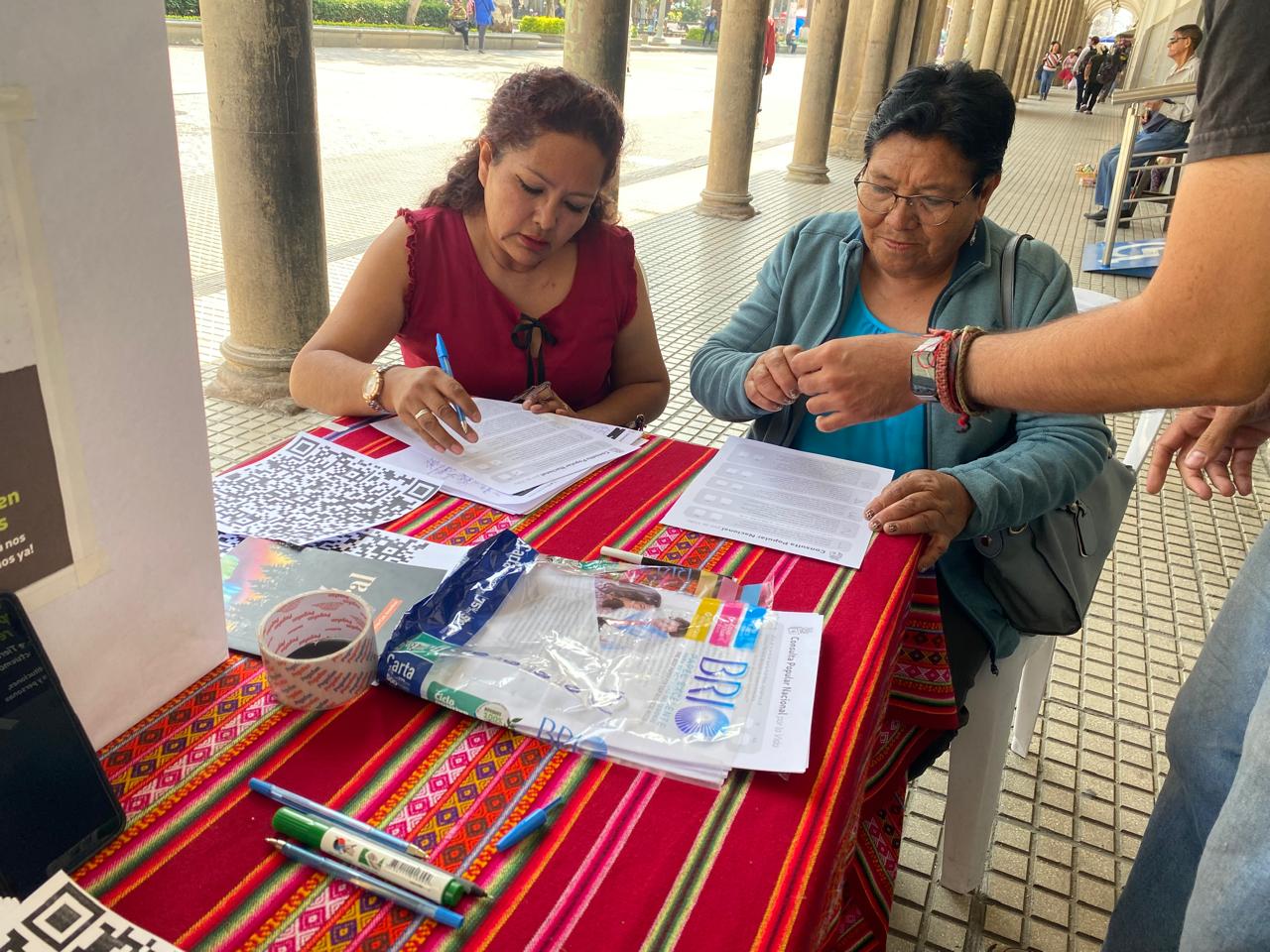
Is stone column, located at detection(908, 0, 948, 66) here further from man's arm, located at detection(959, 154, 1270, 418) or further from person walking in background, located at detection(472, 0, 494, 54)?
man's arm, located at detection(959, 154, 1270, 418)

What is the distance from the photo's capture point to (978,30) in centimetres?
1866

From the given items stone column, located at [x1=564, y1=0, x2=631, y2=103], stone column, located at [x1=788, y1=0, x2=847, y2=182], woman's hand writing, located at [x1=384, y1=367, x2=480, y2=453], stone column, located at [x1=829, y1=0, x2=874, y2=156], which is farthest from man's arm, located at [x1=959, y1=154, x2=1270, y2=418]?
stone column, located at [x1=829, y1=0, x2=874, y2=156]

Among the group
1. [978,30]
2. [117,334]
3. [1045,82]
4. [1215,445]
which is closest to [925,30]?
[978,30]

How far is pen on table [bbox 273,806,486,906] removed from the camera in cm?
71

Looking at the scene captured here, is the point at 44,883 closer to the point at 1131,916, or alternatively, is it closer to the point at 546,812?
the point at 546,812

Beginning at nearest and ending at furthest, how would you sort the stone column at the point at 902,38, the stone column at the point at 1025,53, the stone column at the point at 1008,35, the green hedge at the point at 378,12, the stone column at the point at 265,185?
1. the stone column at the point at 265,185
2. the stone column at the point at 902,38
3. the green hedge at the point at 378,12
4. the stone column at the point at 1008,35
5. the stone column at the point at 1025,53

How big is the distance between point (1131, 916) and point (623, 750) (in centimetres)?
105

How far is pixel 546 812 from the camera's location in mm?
804

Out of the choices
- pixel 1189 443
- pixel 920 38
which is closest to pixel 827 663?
pixel 1189 443

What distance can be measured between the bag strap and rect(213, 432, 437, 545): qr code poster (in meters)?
1.18

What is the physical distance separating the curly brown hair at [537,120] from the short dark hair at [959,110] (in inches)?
23.7

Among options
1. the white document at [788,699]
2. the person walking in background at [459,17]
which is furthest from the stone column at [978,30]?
the white document at [788,699]

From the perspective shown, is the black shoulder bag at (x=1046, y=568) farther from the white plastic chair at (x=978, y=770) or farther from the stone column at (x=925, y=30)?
the stone column at (x=925, y=30)

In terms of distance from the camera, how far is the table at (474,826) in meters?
0.70
